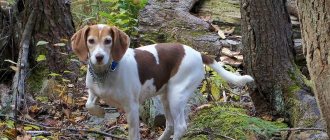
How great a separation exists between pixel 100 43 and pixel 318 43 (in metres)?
2.01

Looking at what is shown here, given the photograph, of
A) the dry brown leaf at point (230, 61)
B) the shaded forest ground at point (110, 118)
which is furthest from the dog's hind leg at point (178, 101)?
the dry brown leaf at point (230, 61)

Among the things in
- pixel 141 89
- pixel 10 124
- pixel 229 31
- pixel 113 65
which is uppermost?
pixel 113 65

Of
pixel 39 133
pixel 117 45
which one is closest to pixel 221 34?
pixel 39 133

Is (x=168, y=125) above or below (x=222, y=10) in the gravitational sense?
below

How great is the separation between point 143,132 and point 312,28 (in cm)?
340

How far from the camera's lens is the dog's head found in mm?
5230

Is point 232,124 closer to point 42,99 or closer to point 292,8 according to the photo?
point 42,99

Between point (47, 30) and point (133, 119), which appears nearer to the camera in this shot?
point (133, 119)

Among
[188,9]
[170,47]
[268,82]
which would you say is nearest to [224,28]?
[188,9]

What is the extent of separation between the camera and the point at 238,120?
6.80m

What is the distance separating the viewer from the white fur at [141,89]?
5512 millimetres

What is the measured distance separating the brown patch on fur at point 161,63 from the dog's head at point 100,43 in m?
0.51

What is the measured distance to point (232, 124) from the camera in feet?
22.2

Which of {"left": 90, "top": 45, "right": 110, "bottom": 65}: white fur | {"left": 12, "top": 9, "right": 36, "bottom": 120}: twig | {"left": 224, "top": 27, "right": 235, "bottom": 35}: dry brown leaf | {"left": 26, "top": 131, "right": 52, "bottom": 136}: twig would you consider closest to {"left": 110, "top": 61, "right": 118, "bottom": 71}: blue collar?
{"left": 90, "top": 45, "right": 110, "bottom": 65}: white fur
